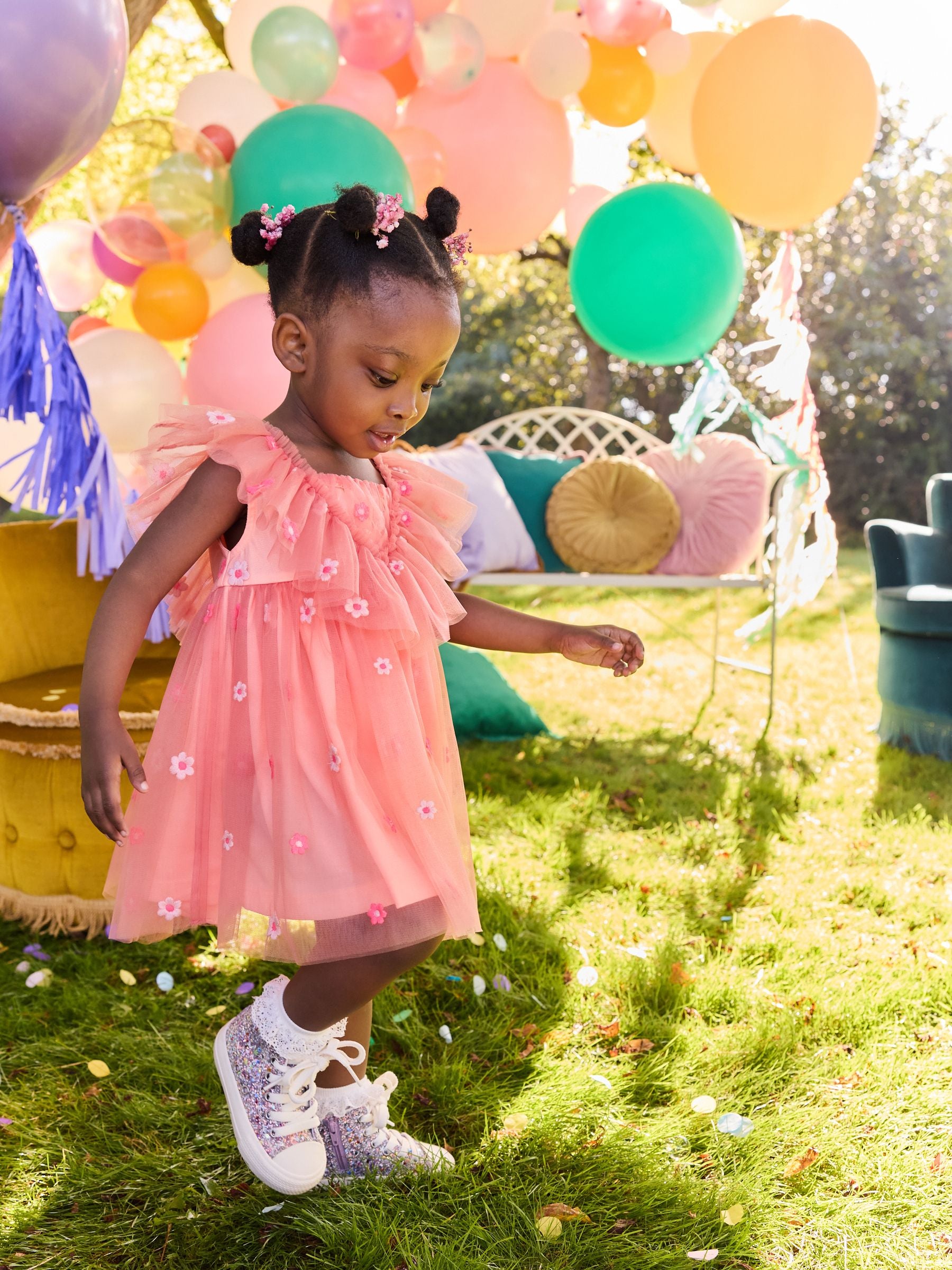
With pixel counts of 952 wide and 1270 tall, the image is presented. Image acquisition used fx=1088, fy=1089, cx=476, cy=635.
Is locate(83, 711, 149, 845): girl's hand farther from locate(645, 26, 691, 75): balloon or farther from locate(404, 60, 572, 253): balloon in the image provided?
locate(645, 26, 691, 75): balloon

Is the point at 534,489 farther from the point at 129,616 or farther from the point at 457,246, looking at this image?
the point at 129,616

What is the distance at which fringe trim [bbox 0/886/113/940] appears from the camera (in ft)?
8.05

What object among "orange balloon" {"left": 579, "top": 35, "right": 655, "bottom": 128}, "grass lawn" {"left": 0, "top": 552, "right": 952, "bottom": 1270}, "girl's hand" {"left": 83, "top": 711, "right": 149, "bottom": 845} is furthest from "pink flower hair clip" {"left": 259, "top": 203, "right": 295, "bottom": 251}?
"orange balloon" {"left": 579, "top": 35, "right": 655, "bottom": 128}

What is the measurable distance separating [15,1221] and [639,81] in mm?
3500

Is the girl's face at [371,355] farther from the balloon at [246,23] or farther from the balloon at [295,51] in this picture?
the balloon at [246,23]

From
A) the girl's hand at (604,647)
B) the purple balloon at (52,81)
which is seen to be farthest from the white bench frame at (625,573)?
the girl's hand at (604,647)

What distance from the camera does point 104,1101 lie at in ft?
6.01

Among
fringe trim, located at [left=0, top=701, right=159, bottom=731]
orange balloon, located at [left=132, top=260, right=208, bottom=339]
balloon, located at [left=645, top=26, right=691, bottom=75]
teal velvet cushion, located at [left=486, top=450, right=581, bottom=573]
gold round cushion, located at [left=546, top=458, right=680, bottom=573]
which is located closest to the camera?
fringe trim, located at [left=0, top=701, right=159, bottom=731]

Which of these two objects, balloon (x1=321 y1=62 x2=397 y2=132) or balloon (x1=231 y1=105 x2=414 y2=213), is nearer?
balloon (x1=231 y1=105 x2=414 y2=213)

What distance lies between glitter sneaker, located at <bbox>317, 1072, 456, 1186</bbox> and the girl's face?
930mm

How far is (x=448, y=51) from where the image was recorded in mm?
3186

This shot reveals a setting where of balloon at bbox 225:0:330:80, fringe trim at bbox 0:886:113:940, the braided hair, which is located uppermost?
balloon at bbox 225:0:330:80

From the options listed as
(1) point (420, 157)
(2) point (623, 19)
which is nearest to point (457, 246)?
Answer: (1) point (420, 157)

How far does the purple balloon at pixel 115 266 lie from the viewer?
3357mm
